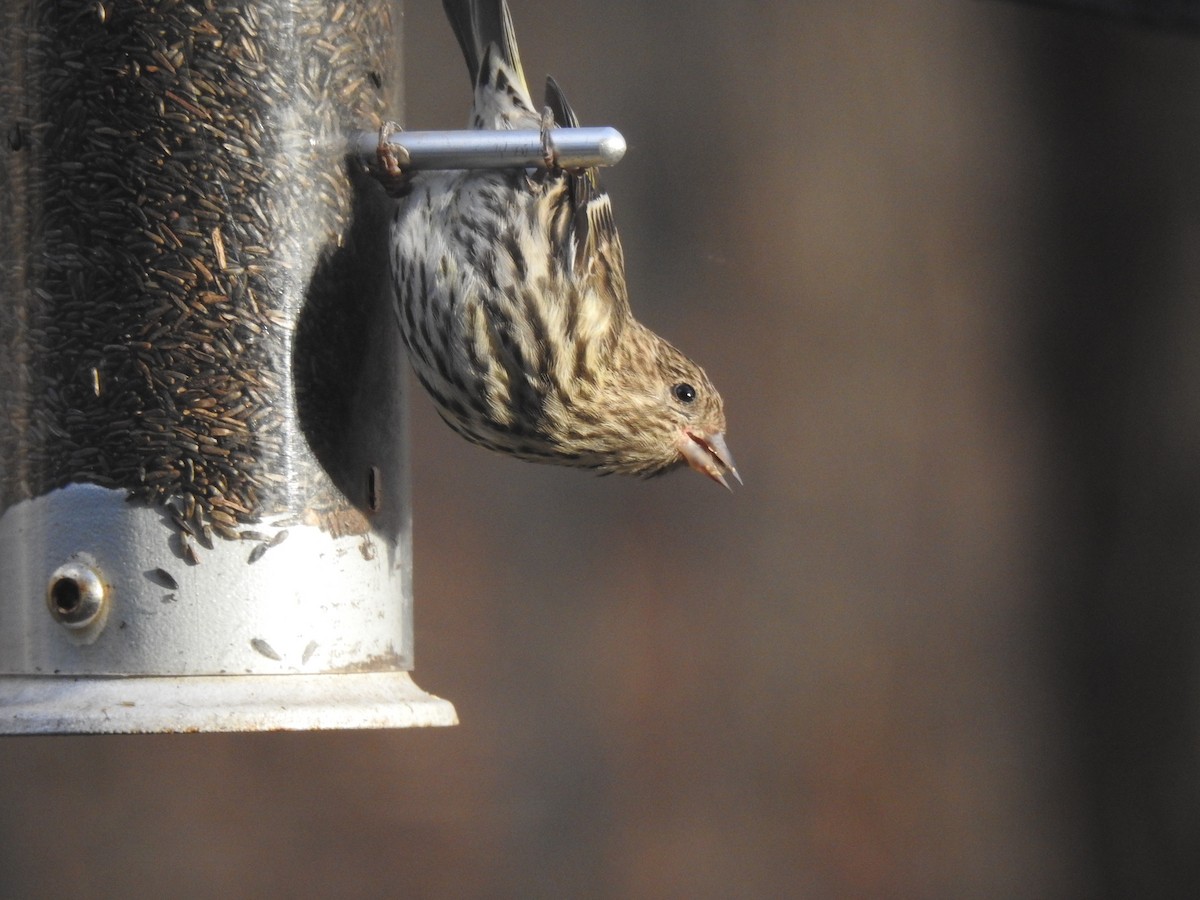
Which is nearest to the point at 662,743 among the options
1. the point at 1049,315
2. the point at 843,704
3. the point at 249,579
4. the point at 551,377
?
the point at 843,704

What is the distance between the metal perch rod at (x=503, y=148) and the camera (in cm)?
263

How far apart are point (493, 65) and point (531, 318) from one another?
58 cm

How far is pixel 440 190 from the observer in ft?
9.26

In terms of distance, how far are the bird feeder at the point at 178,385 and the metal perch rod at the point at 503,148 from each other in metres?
0.14

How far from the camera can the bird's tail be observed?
10.5ft

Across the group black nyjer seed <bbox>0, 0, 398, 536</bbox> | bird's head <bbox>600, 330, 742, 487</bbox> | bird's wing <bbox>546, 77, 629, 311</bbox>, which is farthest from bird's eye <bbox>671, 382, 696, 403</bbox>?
black nyjer seed <bbox>0, 0, 398, 536</bbox>

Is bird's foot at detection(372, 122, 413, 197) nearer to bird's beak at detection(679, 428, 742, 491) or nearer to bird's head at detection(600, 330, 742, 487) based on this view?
bird's head at detection(600, 330, 742, 487)

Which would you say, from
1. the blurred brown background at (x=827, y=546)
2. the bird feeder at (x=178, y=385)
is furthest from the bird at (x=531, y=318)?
the blurred brown background at (x=827, y=546)

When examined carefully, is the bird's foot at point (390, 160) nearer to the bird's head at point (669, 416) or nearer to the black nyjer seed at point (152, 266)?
the black nyjer seed at point (152, 266)

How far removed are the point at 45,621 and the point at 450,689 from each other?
2.50m

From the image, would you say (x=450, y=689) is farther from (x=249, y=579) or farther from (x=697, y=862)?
(x=249, y=579)

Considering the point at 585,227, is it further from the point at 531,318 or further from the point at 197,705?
the point at 197,705

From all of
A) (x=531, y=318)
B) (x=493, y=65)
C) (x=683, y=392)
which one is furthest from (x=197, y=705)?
(x=493, y=65)

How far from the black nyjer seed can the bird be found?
22 cm
